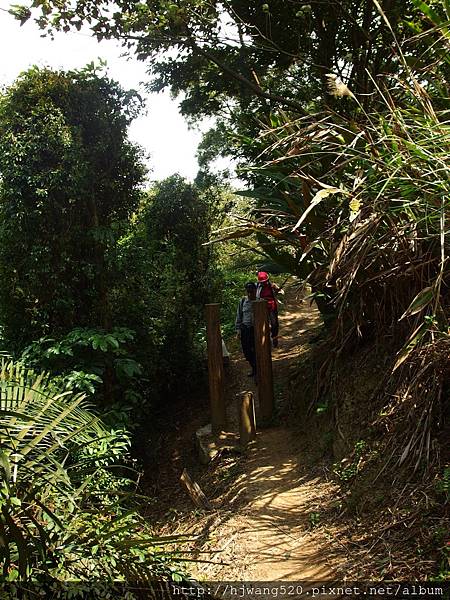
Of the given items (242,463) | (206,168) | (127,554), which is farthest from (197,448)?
(206,168)

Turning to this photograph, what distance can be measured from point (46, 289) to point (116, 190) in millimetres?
1598

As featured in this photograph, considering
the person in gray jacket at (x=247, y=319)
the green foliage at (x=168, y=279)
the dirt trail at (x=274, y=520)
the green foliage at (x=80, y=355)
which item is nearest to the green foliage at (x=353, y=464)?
the dirt trail at (x=274, y=520)

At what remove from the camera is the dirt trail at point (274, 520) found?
378 cm

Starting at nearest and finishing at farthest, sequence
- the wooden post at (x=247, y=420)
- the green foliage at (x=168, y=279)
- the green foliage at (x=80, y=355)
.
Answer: the green foliage at (x=80, y=355) < the wooden post at (x=247, y=420) < the green foliage at (x=168, y=279)

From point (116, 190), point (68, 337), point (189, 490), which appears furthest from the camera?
point (116, 190)

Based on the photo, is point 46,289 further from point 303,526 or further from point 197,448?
point 303,526

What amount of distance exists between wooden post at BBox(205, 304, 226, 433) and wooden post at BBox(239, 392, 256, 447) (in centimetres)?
64

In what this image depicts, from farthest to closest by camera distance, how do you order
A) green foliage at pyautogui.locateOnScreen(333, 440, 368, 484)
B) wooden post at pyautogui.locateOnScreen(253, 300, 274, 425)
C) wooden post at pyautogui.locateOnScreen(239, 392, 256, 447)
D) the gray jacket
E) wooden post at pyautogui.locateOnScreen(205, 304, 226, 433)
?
the gray jacket → wooden post at pyautogui.locateOnScreen(205, 304, 226, 433) → wooden post at pyautogui.locateOnScreen(253, 300, 274, 425) → wooden post at pyautogui.locateOnScreen(239, 392, 256, 447) → green foliage at pyautogui.locateOnScreen(333, 440, 368, 484)

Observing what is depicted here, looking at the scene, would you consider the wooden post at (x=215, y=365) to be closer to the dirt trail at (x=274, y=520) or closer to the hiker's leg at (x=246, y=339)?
the dirt trail at (x=274, y=520)

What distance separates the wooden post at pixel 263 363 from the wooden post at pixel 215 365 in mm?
491

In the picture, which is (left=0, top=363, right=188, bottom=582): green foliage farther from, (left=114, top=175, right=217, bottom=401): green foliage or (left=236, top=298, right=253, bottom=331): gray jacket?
(left=236, top=298, right=253, bottom=331): gray jacket

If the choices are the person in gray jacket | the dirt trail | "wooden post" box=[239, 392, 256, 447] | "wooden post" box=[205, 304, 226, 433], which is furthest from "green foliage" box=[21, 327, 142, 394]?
the person in gray jacket

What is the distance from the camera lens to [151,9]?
6.42m

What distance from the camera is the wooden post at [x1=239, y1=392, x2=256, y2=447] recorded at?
598cm
